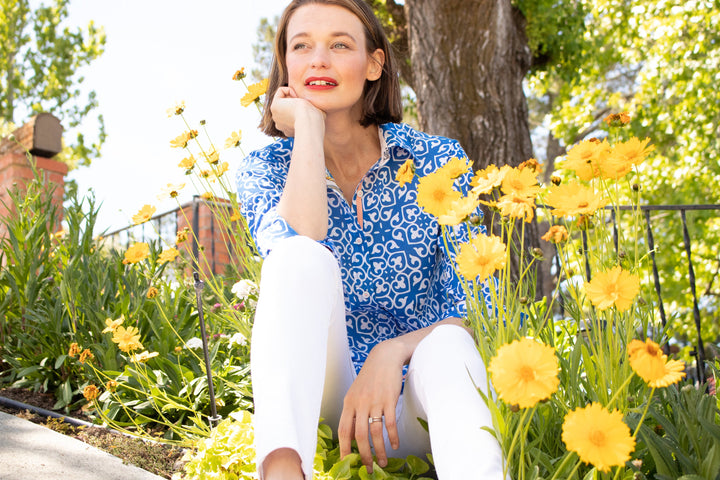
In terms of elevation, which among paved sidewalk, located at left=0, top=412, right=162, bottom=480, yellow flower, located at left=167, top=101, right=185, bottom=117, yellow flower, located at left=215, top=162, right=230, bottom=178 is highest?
yellow flower, located at left=167, top=101, right=185, bottom=117

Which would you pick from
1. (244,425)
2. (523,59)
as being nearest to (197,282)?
(244,425)

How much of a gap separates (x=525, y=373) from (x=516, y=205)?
0.30 m

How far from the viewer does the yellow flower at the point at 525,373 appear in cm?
70

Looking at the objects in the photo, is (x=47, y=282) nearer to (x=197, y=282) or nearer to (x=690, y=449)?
(x=197, y=282)

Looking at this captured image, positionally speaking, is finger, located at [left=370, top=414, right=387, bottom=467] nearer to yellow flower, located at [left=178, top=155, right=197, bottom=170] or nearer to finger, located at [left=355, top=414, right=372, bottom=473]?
finger, located at [left=355, top=414, right=372, bottom=473]

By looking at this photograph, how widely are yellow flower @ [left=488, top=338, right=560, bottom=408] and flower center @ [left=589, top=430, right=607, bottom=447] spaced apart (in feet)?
0.22

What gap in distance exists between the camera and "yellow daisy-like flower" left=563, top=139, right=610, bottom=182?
1.12 metres

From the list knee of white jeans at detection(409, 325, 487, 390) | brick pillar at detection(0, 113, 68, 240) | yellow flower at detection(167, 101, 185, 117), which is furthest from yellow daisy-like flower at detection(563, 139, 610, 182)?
brick pillar at detection(0, 113, 68, 240)

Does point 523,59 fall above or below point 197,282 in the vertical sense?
above

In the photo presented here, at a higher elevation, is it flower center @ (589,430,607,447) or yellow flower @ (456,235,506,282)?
yellow flower @ (456,235,506,282)

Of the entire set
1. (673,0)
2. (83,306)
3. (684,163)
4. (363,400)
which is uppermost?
(673,0)

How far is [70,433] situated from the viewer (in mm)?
1889

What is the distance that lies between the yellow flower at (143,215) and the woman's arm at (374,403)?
971mm

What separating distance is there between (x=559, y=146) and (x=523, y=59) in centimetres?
791
